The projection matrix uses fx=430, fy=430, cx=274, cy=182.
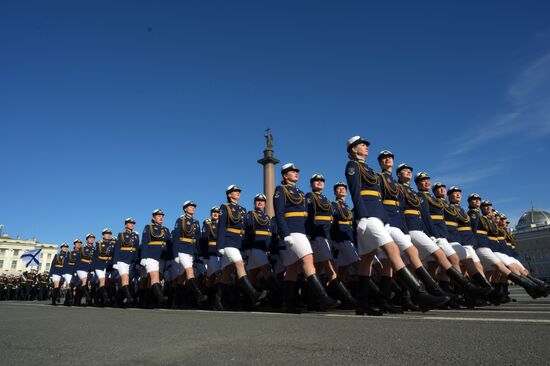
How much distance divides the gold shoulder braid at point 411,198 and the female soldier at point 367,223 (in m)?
1.04

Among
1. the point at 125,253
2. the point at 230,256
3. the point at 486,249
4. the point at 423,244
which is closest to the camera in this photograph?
the point at 423,244

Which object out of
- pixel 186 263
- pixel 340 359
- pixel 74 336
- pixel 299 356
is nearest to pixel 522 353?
pixel 340 359

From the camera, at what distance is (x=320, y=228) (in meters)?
7.42

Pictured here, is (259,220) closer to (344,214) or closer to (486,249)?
(344,214)

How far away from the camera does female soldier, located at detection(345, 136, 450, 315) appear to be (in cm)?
500

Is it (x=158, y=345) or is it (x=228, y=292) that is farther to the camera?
(x=228, y=292)

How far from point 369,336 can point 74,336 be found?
8.44 ft

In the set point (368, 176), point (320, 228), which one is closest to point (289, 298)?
A: point (320, 228)

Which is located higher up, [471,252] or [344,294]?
[471,252]

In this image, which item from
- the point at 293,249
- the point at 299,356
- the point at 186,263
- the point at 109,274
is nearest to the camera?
the point at 299,356

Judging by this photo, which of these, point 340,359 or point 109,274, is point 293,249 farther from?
point 109,274

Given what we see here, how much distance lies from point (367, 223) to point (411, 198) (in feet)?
5.66

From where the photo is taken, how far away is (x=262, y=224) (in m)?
8.38

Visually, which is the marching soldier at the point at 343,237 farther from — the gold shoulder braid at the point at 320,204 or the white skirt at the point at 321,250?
the gold shoulder braid at the point at 320,204
